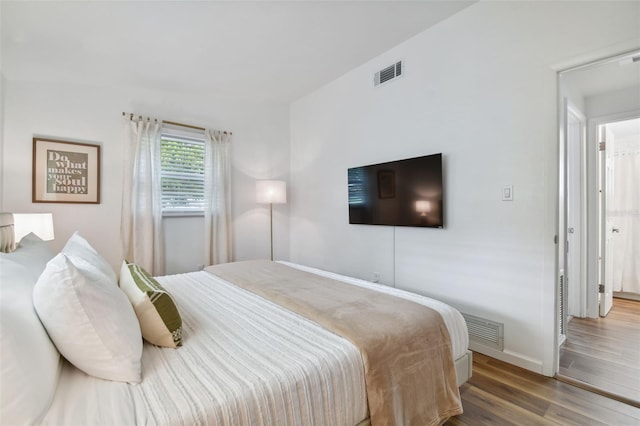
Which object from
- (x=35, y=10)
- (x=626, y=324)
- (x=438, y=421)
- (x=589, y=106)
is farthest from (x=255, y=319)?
(x=589, y=106)

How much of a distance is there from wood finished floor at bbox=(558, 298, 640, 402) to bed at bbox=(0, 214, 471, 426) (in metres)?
1.36

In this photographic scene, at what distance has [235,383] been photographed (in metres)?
0.92

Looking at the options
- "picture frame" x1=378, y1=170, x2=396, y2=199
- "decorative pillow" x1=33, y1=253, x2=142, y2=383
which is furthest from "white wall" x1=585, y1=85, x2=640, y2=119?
"decorative pillow" x1=33, y1=253, x2=142, y2=383

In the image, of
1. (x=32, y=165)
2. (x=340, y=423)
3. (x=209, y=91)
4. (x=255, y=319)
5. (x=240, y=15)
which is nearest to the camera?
(x=340, y=423)

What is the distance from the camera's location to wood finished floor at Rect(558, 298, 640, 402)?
1.92 meters

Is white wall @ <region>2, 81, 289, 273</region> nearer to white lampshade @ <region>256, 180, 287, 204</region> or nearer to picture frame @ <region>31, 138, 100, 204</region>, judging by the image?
picture frame @ <region>31, 138, 100, 204</region>

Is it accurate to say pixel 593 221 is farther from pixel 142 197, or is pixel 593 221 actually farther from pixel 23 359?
pixel 142 197

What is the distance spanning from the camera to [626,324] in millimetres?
2865

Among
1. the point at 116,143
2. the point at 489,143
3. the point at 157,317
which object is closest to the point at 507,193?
the point at 489,143

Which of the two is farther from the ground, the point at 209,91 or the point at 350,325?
the point at 209,91

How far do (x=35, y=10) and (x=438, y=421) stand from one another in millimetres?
3690

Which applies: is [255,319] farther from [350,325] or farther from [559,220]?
[559,220]

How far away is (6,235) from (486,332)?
130 inches

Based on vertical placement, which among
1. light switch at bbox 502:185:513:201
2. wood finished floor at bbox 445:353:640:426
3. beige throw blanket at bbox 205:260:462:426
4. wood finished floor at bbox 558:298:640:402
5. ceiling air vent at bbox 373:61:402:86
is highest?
ceiling air vent at bbox 373:61:402:86
